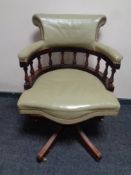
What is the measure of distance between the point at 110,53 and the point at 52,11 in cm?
66

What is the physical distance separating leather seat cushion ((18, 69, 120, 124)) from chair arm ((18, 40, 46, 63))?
0.69ft

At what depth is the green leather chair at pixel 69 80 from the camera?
1.27 metres

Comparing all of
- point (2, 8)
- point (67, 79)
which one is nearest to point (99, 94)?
point (67, 79)

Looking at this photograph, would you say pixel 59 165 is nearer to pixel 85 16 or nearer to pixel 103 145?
pixel 103 145

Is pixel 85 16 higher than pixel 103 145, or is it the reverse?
pixel 85 16

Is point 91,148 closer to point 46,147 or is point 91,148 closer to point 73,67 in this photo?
point 46,147

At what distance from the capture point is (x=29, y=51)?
1361mm

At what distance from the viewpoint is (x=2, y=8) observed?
67.6 inches

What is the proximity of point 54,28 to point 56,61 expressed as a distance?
16.4 inches

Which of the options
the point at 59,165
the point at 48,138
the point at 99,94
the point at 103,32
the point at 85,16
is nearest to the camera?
the point at 99,94

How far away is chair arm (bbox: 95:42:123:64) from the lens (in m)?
1.31

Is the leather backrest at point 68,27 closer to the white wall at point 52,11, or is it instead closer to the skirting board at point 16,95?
the white wall at point 52,11

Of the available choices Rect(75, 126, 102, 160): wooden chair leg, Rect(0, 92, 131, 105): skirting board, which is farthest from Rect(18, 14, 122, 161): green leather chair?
Rect(0, 92, 131, 105): skirting board

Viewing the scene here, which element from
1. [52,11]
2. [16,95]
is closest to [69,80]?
[52,11]
